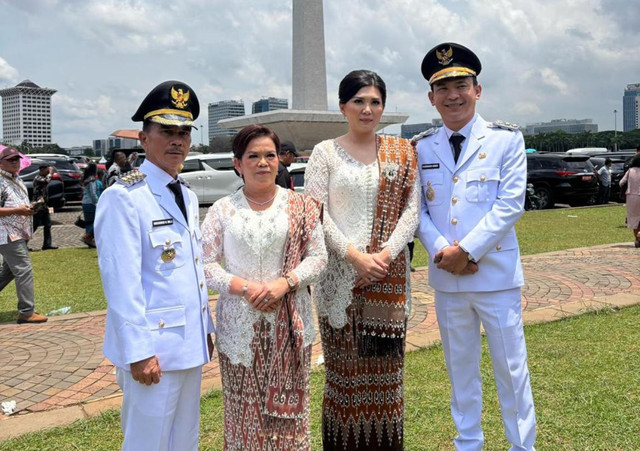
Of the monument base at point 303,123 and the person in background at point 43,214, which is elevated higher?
the monument base at point 303,123

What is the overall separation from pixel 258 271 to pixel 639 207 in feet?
29.0

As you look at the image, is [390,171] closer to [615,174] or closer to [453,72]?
[453,72]

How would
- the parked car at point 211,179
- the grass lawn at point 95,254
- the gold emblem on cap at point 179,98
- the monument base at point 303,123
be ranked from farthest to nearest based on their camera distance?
the monument base at point 303,123 → the parked car at point 211,179 → the grass lawn at point 95,254 → the gold emblem on cap at point 179,98

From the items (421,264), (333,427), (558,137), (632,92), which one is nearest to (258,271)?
(333,427)

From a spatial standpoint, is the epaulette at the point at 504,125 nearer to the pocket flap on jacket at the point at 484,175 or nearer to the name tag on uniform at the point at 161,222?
the pocket flap on jacket at the point at 484,175

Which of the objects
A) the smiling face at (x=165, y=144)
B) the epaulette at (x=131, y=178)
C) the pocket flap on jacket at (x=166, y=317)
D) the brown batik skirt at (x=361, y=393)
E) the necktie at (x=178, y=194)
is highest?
the smiling face at (x=165, y=144)

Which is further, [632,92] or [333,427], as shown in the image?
[632,92]

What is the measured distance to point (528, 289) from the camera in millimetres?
6695

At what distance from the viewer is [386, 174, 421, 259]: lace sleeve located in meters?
2.81

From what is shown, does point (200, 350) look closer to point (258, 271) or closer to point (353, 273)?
point (258, 271)

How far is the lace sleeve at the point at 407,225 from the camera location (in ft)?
9.22

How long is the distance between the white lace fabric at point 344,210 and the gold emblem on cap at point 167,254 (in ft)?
2.66

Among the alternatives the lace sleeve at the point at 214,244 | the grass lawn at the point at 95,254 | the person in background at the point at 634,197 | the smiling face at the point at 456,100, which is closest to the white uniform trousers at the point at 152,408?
the lace sleeve at the point at 214,244

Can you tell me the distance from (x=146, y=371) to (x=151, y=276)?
350mm
